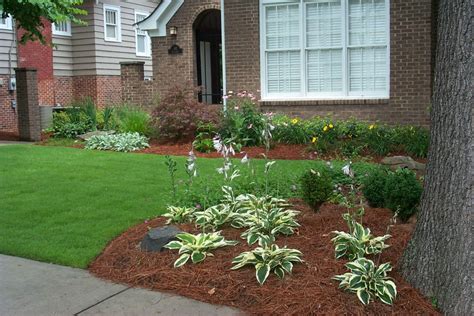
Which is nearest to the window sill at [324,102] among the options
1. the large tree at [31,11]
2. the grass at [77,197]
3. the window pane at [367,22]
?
the window pane at [367,22]

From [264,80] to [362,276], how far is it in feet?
35.3

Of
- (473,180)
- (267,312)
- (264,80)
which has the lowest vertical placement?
(267,312)

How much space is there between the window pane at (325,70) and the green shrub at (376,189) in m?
7.88

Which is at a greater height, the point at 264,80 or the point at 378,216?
the point at 264,80

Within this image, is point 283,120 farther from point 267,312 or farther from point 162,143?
point 267,312

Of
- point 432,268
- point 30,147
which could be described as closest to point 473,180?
point 432,268

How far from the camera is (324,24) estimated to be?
14.1 meters

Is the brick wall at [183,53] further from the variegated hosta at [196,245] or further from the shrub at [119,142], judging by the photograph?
the variegated hosta at [196,245]

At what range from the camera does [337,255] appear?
5059 millimetres

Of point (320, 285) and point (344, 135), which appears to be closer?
point (320, 285)

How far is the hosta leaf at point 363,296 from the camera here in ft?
14.1

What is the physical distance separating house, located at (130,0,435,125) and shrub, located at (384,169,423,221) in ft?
25.3

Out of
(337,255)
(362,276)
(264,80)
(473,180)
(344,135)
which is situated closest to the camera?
(473,180)

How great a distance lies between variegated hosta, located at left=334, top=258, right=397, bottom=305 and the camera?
4355 mm
